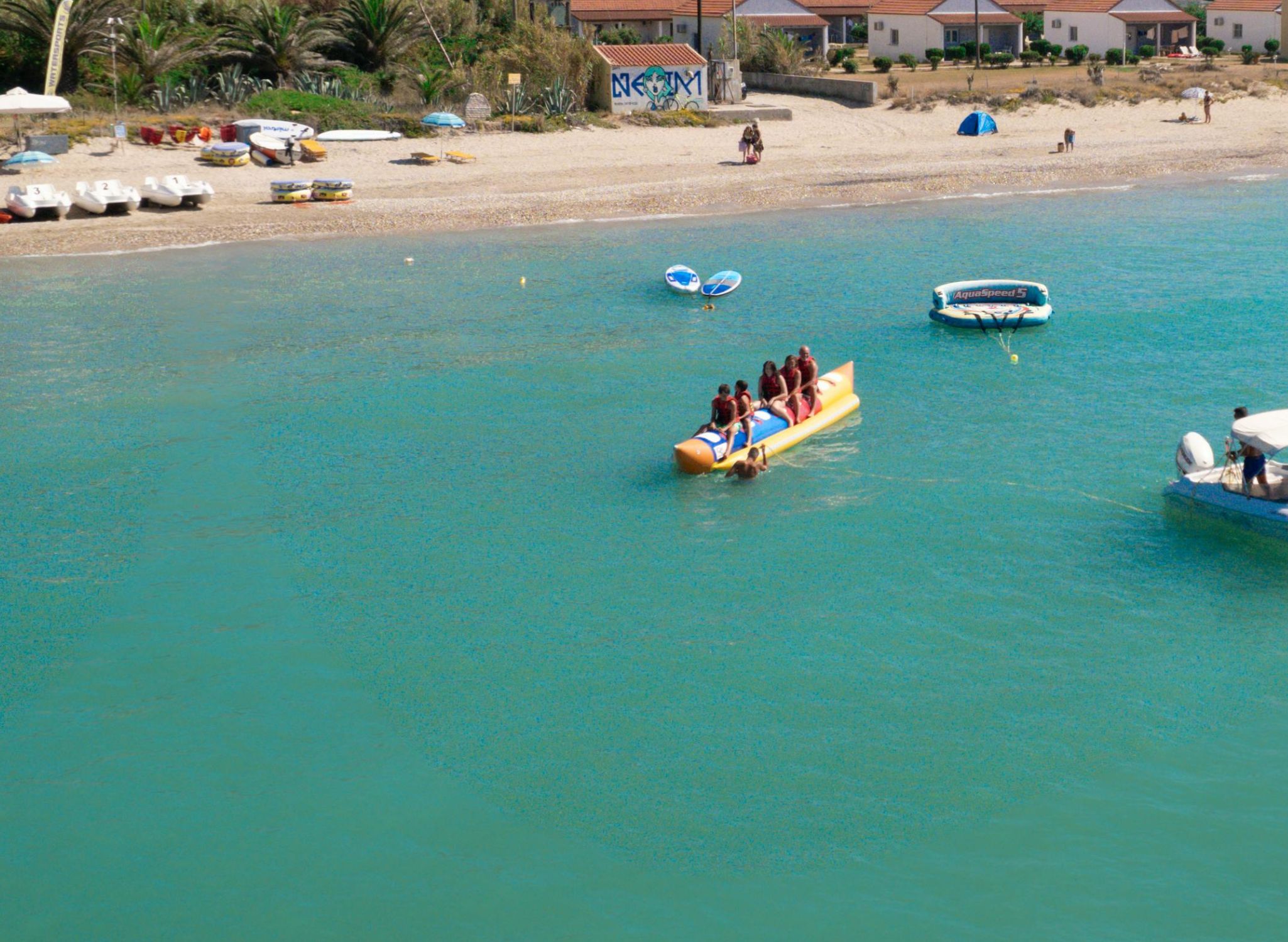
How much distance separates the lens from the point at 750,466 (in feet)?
62.3

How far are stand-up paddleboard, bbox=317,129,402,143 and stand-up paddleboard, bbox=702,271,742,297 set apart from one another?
55.7 feet

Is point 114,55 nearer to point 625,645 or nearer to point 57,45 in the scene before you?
point 57,45

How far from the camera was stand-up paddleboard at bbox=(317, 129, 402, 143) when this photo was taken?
42500 mm

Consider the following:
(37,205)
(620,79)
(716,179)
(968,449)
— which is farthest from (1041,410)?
(620,79)

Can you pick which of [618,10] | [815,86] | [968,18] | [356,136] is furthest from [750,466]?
[968,18]

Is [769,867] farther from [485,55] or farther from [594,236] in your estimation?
[485,55]

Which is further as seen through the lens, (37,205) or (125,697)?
(37,205)

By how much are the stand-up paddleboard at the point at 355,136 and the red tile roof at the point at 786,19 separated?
32104mm

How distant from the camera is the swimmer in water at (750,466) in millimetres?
19016

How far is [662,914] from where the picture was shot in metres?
10.9

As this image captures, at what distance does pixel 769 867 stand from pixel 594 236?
27931mm

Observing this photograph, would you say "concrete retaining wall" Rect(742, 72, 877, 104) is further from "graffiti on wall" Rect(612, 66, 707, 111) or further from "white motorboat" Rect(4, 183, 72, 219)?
"white motorboat" Rect(4, 183, 72, 219)

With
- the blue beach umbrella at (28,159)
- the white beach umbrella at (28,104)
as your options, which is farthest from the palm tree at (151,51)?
the blue beach umbrella at (28,159)

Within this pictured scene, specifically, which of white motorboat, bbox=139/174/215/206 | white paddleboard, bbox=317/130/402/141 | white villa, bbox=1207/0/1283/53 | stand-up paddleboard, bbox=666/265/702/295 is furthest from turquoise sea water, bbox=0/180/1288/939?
white villa, bbox=1207/0/1283/53
